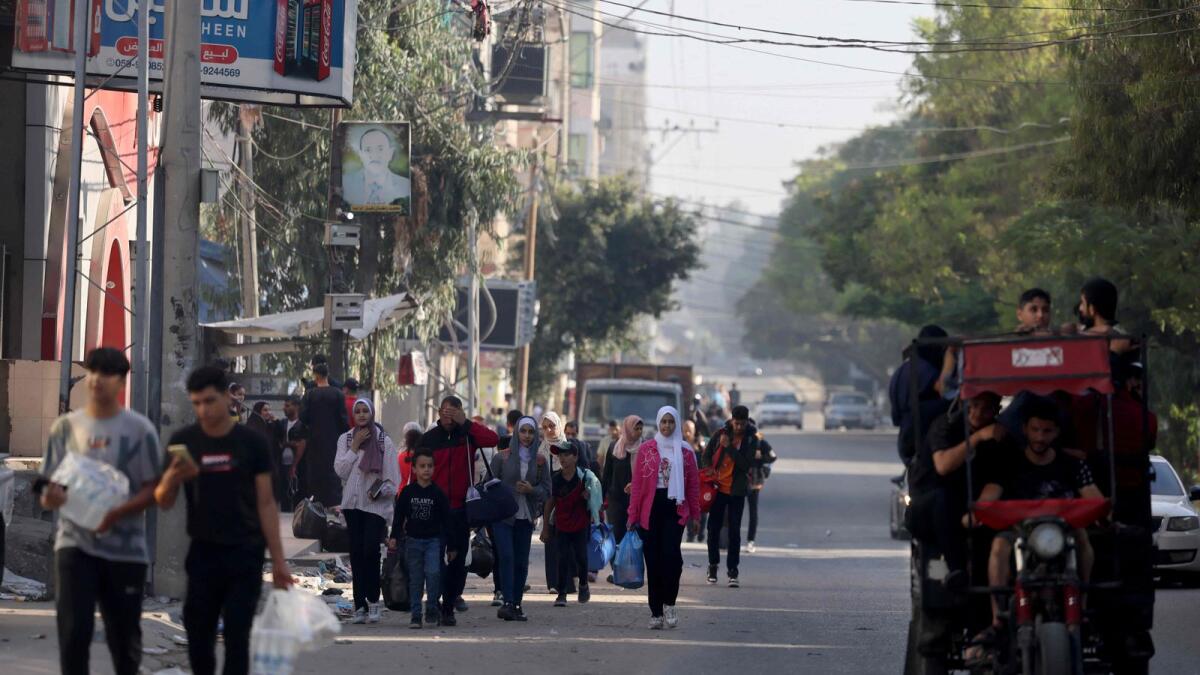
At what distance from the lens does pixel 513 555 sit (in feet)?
50.3

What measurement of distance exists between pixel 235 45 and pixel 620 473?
20.1ft

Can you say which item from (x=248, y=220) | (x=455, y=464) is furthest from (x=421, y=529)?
(x=248, y=220)

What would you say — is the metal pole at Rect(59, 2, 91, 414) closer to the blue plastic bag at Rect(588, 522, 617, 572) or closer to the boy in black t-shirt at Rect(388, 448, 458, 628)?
the boy in black t-shirt at Rect(388, 448, 458, 628)

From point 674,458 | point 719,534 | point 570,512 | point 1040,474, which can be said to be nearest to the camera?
point 1040,474

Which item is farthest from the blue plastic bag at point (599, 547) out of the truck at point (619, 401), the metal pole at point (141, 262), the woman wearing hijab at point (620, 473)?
the truck at point (619, 401)

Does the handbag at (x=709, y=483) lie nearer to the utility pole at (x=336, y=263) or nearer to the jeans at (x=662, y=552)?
the jeans at (x=662, y=552)

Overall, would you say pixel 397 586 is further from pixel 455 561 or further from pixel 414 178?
pixel 414 178

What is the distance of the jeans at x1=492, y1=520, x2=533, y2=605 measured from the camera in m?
15.1

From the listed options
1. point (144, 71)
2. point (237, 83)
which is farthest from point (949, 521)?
point (237, 83)

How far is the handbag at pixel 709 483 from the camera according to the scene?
751 inches

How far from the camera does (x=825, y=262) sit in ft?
190

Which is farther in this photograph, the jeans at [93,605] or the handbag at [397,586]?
the handbag at [397,586]

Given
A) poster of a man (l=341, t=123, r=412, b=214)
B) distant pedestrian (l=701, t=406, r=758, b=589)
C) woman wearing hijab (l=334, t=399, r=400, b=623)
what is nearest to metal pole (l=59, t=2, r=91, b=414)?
woman wearing hijab (l=334, t=399, r=400, b=623)

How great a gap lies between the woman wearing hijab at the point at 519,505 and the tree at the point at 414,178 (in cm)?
944
